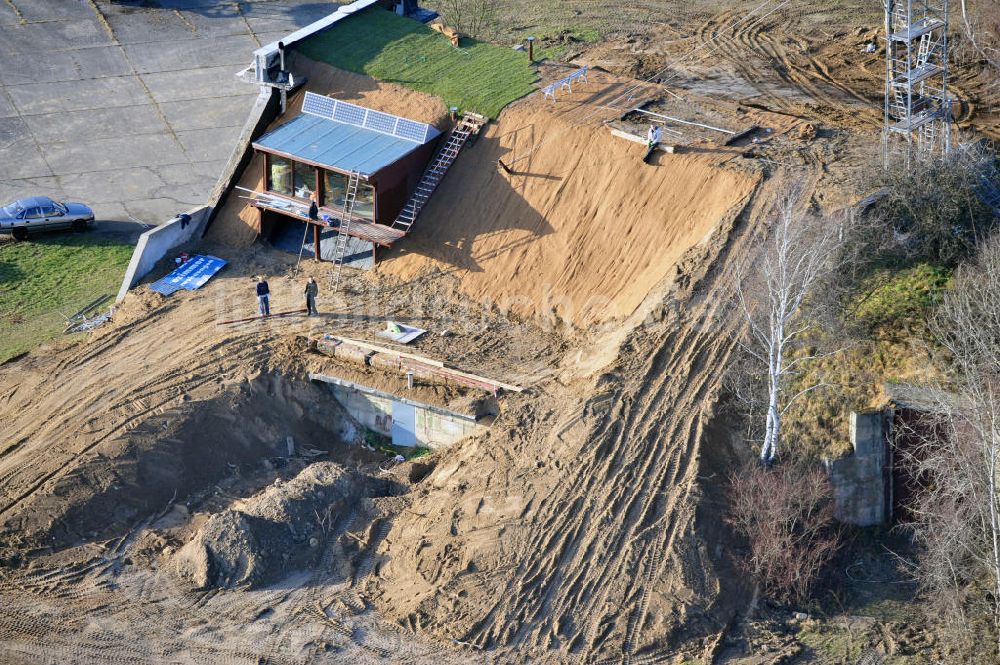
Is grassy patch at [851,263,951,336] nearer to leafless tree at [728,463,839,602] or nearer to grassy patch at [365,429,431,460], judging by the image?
leafless tree at [728,463,839,602]

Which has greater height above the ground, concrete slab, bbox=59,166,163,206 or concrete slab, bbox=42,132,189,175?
concrete slab, bbox=42,132,189,175

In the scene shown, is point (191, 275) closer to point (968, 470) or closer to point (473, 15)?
point (473, 15)

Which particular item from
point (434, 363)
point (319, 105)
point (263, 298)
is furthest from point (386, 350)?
point (319, 105)

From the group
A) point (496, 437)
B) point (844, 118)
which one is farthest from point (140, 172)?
point (844, 118)

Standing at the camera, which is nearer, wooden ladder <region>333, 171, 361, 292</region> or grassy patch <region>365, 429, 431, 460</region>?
grassy patch <region>365, 429, 431, 460</region>

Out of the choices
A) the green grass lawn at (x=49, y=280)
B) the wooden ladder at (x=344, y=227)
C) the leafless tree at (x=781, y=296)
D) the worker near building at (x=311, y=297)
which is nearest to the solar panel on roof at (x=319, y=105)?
the wooden ladder at (x=344, y=227)

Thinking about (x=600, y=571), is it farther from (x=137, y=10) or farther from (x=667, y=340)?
(x=137, y=10)

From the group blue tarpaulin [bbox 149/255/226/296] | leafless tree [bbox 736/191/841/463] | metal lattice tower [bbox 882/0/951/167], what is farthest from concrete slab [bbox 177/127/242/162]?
metal lattice tower [bbox 882/0/951/167]

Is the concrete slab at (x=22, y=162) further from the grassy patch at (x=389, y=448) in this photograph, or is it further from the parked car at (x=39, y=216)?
the grassy patch at (x=389, y=448)
